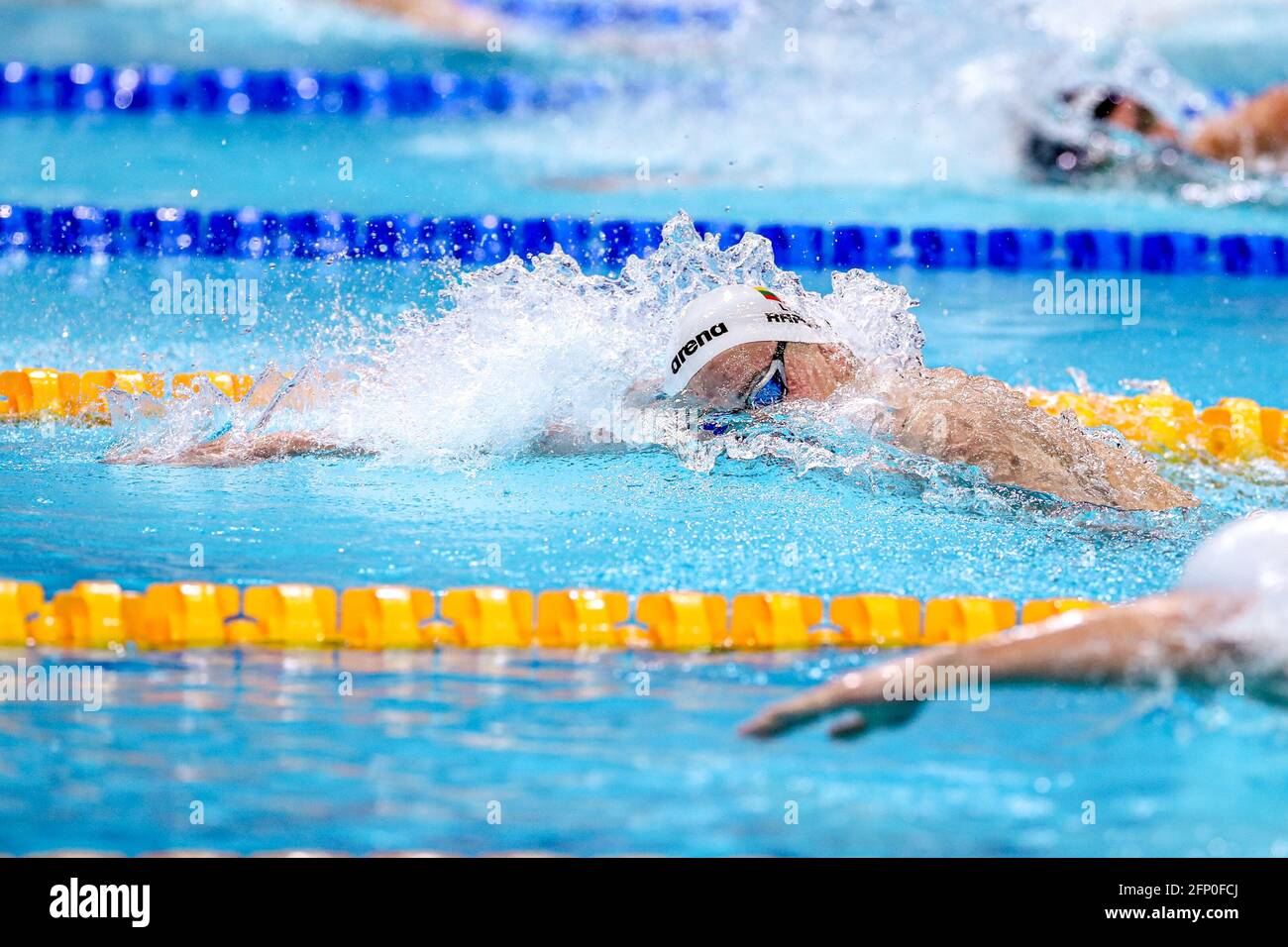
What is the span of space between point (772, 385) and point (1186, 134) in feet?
19.9

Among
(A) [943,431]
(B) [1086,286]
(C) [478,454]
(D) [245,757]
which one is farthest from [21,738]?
(B) [1086,286]

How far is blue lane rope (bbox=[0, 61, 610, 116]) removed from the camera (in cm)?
880

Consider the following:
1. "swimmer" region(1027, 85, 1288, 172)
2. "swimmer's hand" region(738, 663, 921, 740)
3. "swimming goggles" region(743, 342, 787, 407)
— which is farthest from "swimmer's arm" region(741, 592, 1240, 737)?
"swimmer" region(1027, 85, 1288, 172)

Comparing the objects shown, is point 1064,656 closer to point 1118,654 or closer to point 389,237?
point 1118,654

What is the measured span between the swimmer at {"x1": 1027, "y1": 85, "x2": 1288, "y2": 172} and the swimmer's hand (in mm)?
7008

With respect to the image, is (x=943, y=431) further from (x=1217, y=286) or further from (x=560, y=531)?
(x=1217, y=286)

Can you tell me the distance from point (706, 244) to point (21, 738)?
2346 millimetres

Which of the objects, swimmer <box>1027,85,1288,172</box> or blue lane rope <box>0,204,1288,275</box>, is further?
swimmer <box>1027,85,1288,172</box>

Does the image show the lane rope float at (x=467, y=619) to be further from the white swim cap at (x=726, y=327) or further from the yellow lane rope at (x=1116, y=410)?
the yellow lane rope at (x=1116, y=410)

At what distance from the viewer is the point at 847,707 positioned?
1910 mm

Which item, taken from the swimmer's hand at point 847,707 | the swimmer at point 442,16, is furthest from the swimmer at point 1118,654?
the swimmer at point 442,16

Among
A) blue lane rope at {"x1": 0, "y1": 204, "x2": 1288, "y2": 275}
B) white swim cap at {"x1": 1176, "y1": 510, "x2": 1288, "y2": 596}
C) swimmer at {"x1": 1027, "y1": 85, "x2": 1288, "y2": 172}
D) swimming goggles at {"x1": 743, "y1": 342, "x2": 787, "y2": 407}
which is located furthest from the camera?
swimmer at {"x1": 1027, "y1": 85, "x2": 1288, "y2": 172}

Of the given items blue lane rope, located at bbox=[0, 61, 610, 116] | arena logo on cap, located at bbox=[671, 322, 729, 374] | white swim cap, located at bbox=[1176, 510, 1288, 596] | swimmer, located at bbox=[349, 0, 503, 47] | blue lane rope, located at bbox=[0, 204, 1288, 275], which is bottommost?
white swim cap, located at bbox=[1176, 510, 1288, 596]

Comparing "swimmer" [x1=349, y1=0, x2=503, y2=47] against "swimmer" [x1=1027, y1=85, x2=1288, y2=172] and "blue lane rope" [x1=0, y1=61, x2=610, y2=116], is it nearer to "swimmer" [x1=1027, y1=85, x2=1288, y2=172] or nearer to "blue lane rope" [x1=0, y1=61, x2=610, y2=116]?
"blue lane rope" [x1=0, y1=61, x2=610, y2=116]
